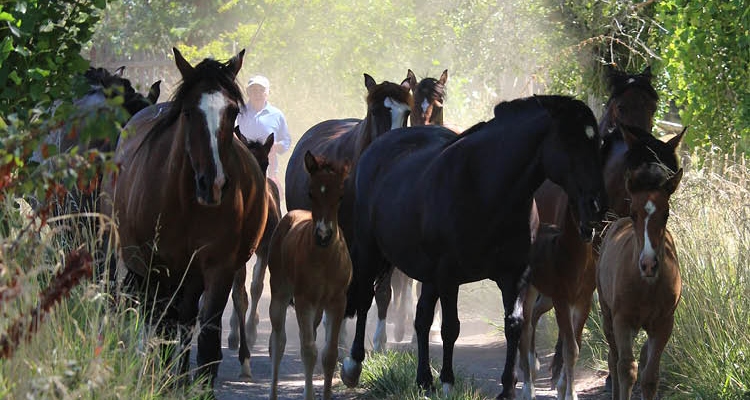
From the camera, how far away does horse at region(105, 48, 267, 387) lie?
7.78 m

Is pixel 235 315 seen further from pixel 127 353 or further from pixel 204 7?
pixel 204 7

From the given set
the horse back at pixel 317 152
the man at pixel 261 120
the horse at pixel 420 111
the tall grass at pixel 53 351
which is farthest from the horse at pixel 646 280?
the man at pixel 261 120

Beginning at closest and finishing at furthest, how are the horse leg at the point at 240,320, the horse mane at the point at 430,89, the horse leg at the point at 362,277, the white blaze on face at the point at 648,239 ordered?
the white blaze on face at the point at 648,239
the horse leg at the point at 362,277
the horse leg at the point at 240,320
the horse mane at the point at 430,89

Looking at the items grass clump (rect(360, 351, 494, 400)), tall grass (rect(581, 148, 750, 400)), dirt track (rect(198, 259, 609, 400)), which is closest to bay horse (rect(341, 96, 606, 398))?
grass clump (rect(360, 351, 494, 400))

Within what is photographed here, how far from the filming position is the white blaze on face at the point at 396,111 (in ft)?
36.9

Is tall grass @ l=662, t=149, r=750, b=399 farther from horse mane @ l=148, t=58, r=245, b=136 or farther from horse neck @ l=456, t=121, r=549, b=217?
horse mane @ l=148, t=58, r=245, b=136

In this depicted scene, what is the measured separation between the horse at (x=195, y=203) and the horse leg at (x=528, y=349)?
203 cm

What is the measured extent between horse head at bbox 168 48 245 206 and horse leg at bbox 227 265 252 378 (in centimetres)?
253

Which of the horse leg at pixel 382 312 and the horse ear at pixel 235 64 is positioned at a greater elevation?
the horse ear at pixel 235 64

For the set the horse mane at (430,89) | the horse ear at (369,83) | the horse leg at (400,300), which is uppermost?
the horse mane at (430,89)

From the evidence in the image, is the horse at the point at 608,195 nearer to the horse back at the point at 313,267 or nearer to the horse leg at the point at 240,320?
the horse back at the point at 313,267

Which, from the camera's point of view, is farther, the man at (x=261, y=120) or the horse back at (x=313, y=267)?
the man at (x=261, y=120)

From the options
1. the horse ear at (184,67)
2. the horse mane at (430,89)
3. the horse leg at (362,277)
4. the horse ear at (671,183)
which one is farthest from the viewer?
the horse mane at (430,89)

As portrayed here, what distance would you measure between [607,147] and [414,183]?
1.48 m
